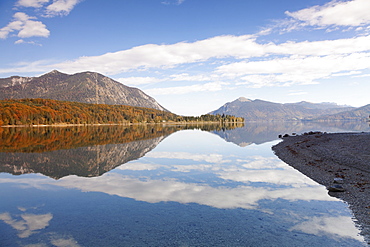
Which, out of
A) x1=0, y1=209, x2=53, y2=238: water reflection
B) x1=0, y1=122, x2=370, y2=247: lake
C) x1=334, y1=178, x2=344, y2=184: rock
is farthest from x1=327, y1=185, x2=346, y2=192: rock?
x1=0, y1=209, x2=53, y2=238: water reflection

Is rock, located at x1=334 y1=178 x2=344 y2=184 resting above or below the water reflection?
below

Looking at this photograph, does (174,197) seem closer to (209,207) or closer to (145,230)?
(209,207)

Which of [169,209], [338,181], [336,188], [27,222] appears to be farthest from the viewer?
[338,181]

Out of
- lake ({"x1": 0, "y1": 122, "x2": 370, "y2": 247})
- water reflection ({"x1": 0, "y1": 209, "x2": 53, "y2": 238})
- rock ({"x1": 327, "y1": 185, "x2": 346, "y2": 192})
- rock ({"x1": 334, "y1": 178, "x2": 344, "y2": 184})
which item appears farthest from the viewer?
rock ({"x1": 334, "y1": 178, "x2": 344, "y2": 184})

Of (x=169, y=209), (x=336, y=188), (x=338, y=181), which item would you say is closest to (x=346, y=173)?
(x=338, y=181)

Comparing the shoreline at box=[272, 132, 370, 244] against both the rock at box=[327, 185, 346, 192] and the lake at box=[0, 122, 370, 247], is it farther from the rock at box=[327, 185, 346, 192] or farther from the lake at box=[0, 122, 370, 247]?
the lake at box=[0, 122, 370, 247]

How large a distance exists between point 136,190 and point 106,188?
2.89 metres

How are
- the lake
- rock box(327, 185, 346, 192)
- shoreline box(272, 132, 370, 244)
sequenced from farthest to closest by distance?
rock box(327, 185, 346, 192) → shoreline box(272, 132, 370, 244) → the lake

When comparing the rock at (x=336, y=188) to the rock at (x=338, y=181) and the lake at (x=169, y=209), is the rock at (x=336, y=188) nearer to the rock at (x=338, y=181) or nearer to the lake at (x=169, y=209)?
the lake at (x=169, y=209)

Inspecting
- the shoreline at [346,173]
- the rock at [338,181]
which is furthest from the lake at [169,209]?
the rock at [338,181]

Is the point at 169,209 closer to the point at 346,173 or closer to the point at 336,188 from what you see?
the point at 336,188

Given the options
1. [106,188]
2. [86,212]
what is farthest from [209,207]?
[106,188]

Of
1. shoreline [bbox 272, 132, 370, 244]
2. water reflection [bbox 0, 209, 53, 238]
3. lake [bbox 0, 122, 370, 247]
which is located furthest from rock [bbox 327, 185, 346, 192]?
water reflection [bbox 0, 209, 53, 238]

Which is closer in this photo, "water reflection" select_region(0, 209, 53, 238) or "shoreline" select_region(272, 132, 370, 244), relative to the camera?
"water reflection" select_region(0, 209, 53, 238)
